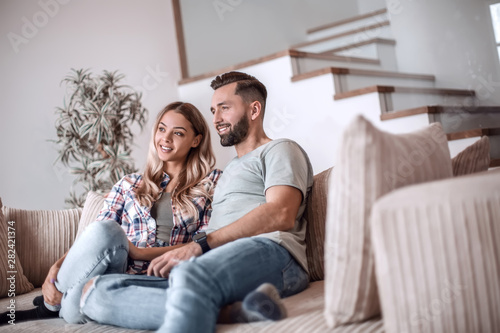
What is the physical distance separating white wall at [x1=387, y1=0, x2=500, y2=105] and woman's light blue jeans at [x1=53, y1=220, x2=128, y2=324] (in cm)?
182

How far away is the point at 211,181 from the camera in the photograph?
201cm

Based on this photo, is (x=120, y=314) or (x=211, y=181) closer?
(x=120, y=314)

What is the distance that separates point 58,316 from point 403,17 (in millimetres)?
2216

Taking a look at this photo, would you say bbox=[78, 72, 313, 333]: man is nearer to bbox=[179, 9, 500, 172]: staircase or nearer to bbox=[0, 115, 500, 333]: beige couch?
bbox=[0, 115, 500, 333]: beige couch

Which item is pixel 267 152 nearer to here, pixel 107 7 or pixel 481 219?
pixel 481 219

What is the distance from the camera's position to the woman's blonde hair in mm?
1941

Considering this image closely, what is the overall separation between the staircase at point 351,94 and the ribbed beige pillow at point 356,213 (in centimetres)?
151

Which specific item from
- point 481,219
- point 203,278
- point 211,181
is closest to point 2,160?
point 211,181

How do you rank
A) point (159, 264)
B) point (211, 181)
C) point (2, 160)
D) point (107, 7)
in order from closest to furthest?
point (159, 264) → point (211, 181) → point (2, 160) → point (107, 7)

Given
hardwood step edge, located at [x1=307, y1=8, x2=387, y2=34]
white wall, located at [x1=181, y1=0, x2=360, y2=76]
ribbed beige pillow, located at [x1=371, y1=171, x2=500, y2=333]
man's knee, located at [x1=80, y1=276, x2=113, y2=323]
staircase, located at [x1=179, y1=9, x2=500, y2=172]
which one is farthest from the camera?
white wall, located at [x1=181, y1=0, x2=360, y2=76]

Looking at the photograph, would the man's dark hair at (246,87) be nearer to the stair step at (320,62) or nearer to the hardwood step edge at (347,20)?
the stair step at (320,62)

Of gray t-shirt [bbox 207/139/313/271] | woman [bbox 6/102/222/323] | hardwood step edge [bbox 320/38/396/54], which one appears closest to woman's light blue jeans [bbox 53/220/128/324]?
woman [bbox 6/102/222/323]

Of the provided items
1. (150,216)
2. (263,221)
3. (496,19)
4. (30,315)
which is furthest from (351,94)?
(30,315)

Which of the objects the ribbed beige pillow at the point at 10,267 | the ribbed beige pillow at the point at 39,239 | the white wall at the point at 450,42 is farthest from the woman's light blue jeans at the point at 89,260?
the white wall at the point at 450,42
